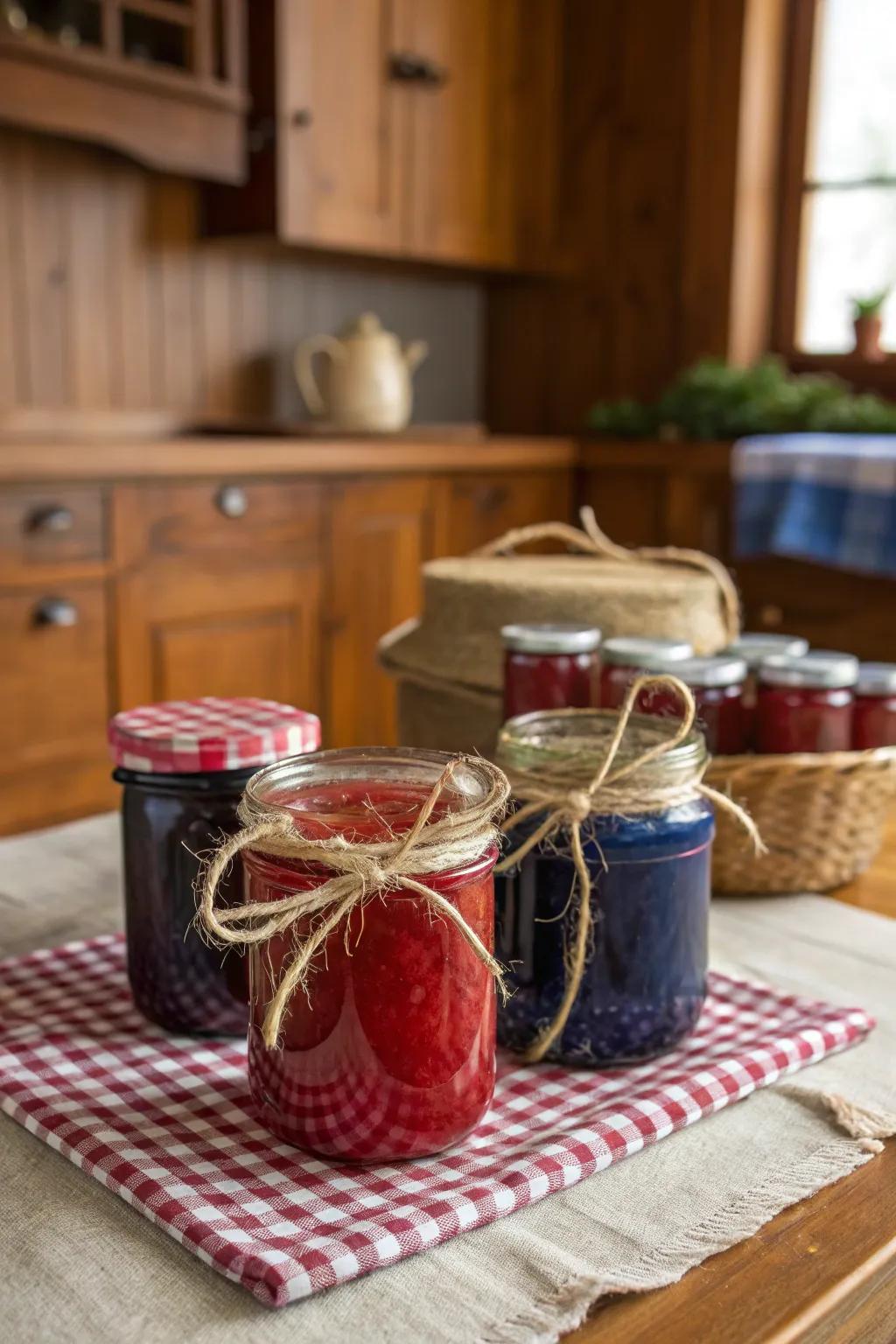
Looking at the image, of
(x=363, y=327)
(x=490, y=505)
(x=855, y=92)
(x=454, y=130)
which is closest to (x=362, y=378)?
(x=363, y=327)

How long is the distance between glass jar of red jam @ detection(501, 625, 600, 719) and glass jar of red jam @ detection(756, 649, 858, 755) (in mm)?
113

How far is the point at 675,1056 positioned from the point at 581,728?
15cm

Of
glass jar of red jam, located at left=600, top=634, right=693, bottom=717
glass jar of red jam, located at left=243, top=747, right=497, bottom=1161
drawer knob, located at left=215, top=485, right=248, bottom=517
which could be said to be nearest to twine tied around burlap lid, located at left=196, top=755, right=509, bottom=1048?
glass jar of red jam, located at left=243, top=747, right=497, bottom=1161

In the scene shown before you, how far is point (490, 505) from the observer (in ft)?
9.70

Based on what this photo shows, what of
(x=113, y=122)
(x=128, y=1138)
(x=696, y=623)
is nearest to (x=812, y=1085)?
(x=128, y=1138)

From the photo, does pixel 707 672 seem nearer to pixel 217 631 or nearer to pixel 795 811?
pixel 795 811

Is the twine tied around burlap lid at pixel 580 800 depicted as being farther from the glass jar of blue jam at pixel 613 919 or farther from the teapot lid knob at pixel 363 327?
the teapot lid knob at pixel 363 327

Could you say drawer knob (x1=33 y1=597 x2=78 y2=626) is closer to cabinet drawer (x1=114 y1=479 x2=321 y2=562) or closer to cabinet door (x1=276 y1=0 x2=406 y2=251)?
cabinet drawer (x1=114 y1=479 x2=321 y2=562)

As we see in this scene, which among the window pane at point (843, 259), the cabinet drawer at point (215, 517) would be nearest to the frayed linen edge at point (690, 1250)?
the cabinet drawer at point (215, 517)

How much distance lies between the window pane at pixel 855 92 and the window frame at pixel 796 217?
0.09ft

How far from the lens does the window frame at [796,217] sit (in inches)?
122

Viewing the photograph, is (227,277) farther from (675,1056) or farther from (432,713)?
(675,1056)

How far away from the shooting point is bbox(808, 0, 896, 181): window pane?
3.08 metres

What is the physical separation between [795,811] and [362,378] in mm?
2199
